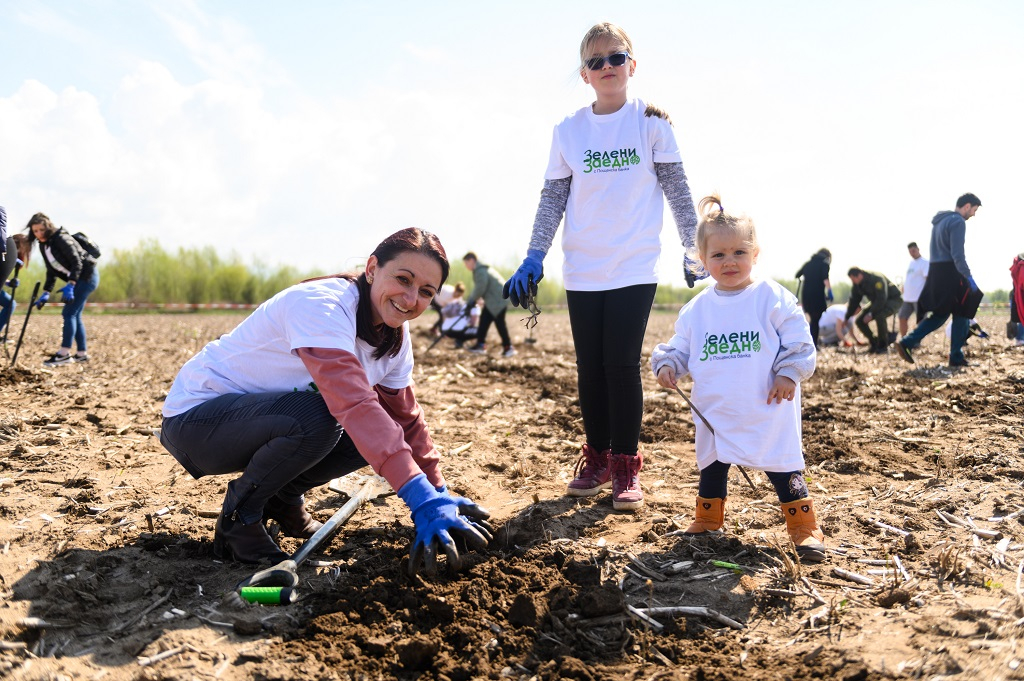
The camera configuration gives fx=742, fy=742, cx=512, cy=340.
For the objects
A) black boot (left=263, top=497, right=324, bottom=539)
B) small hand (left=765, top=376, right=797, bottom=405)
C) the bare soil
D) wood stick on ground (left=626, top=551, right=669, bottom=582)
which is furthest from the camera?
black boot (left=263, top=497, right=324, bottom=539)

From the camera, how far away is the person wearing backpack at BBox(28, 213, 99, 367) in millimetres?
8453

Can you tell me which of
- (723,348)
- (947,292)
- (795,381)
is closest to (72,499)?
(723,348)

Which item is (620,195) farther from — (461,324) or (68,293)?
(461,324)

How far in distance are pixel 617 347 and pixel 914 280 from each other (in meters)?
9.60

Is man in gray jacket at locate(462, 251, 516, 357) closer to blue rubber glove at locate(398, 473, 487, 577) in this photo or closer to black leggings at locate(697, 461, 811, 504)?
black leggings at locate(697, 461, 811, 504)

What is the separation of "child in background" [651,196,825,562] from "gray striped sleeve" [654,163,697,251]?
16.3 inches

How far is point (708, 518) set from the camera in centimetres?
318

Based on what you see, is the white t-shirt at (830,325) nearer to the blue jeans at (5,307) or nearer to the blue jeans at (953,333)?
the blue jeans at (953,333)

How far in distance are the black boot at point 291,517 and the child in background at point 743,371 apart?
5.53 feet

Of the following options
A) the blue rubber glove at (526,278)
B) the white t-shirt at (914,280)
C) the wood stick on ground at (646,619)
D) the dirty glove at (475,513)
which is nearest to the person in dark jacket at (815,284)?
the white t-shirt at (914,280)

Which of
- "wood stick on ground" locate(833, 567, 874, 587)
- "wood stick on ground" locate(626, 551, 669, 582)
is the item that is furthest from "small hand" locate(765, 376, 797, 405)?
"wood stick on ground" locate(626, 551, 669, 582)

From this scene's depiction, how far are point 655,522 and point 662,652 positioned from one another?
111 centimetres

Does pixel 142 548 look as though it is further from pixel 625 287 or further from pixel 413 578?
pixel 625 287

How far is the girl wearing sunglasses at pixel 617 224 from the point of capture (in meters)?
3.54
